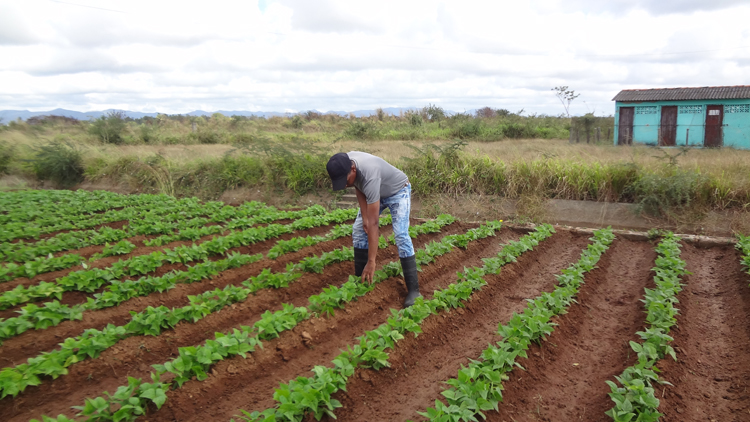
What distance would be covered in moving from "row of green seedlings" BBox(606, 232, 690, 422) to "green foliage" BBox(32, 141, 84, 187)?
58.4ft

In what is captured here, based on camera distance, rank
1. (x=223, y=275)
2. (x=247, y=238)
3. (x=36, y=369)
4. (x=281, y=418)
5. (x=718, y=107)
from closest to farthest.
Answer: (x=281, y=418), (x=36, y=369), (x=223, y=275), (x=247, y=238), (x=718, y=107)

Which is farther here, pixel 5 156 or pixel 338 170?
pixel 5 156

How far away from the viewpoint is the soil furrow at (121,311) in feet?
13.4

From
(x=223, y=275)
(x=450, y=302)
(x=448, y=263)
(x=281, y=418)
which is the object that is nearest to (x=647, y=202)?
(x=448, y=263)

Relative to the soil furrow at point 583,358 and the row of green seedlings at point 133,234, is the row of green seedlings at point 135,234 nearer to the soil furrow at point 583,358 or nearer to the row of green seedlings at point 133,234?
the row of green seedlings at point 133,234

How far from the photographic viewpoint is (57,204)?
10.7 m

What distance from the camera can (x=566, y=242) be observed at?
25.8 feet

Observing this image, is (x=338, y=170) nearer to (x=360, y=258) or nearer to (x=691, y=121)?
(x=360, y=258)

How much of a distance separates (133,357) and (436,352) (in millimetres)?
2604

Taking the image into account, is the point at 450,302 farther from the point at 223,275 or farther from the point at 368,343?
the point at 223,275

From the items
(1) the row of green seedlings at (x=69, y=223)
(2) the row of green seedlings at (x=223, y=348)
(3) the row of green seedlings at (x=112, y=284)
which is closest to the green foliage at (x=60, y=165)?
(1) the row of green seedlings at (x=69, y=223)

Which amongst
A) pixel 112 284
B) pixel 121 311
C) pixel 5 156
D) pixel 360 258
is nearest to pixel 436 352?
pixel 360 258

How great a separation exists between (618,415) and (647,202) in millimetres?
7404

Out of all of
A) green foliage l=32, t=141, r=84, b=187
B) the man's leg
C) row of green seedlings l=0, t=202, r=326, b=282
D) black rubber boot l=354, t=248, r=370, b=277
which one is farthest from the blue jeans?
green foliage l=32, t=141, r=84, b=187
